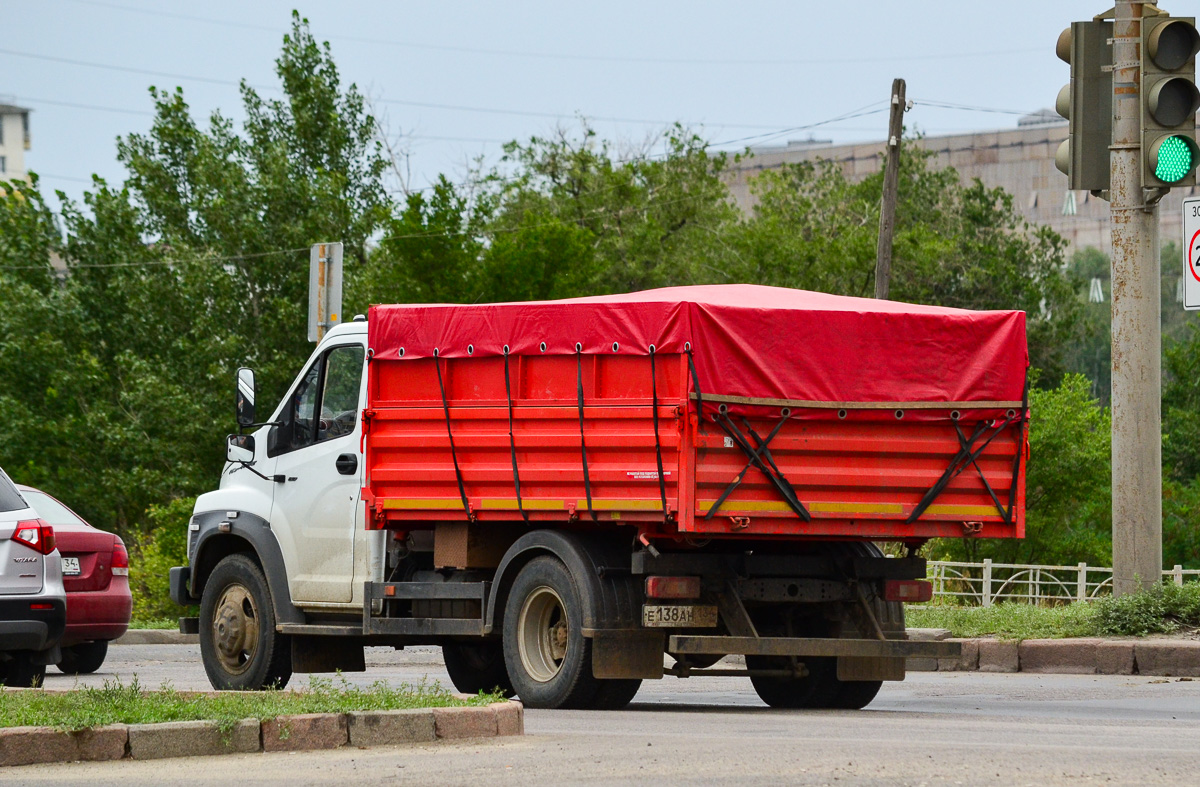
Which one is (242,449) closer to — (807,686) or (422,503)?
(422,503)

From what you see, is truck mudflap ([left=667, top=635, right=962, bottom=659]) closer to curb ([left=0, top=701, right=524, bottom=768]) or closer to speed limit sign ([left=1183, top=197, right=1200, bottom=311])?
curb ([left=0, top=701, right=524, bottom=768])

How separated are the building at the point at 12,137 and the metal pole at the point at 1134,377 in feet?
502

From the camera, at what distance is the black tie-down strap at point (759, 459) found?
9367 millimetres

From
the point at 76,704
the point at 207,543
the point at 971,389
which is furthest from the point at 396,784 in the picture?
the point at 207,543

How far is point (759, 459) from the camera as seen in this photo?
9.43 metres

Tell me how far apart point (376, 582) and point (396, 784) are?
4.49m

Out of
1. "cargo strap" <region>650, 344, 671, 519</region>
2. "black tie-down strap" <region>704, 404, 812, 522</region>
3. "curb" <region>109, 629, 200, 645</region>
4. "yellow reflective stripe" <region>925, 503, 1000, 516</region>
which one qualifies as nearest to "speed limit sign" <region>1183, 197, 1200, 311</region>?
"yellow reflective stripe" <region>925, 503, 1000, 516</region>

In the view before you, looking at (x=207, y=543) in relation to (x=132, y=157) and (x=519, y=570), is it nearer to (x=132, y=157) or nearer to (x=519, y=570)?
(x=519, y=570)

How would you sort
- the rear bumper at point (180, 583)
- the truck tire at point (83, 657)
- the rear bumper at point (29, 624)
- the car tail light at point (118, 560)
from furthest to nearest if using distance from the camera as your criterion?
1. the truck tire at point (83, 657)
2. the car tail light at point (118, 560)
3. the rear bumper at point (180, 583)
4. the rear bumper at point (29, 624)

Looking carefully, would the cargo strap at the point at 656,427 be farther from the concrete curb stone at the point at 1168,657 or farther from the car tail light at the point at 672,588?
the concrete curb stone at the point at 1168,657

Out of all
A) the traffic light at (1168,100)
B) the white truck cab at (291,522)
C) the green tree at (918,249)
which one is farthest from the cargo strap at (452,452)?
the green tree at (918,249)

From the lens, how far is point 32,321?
39.2 metres

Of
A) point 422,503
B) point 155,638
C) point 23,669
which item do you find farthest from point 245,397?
point 155,638

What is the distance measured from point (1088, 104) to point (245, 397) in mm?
6689
